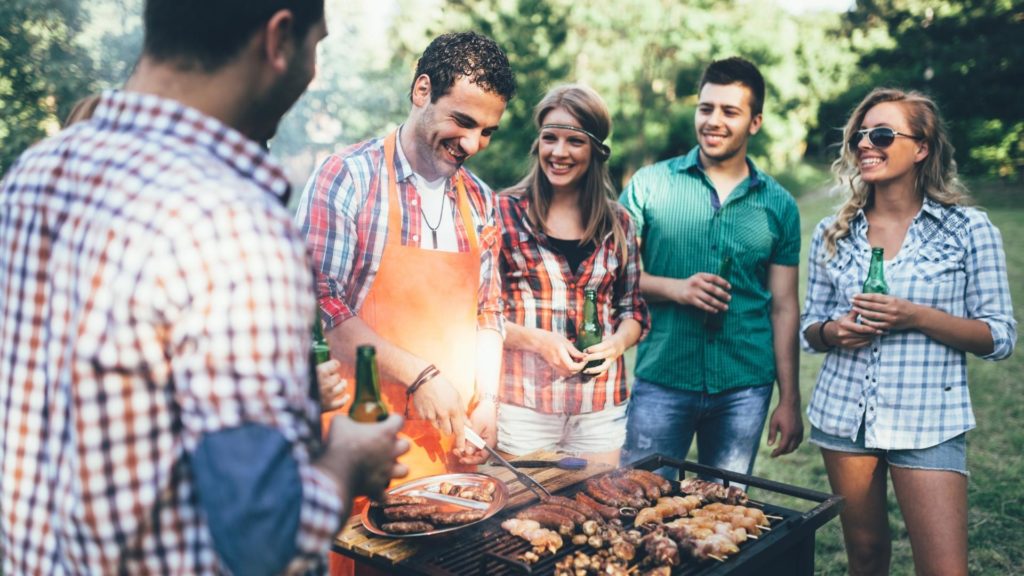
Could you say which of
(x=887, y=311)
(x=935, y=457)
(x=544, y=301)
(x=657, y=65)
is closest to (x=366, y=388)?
(x=544, y=301)

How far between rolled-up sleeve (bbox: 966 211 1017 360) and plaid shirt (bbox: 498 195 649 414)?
1602 mm

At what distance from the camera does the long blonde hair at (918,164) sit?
3428mm

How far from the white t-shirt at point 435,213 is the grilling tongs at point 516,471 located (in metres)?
0.77

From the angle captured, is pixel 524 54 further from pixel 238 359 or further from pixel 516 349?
pixel 238 359

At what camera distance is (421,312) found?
3008 millimetres

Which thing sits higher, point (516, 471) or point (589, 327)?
point (589, 327)

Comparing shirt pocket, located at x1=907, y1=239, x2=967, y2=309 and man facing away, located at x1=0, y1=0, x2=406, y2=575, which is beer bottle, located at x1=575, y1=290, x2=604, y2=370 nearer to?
shirt pocket, located at x1=907, y1=239, x2=967, y2=309

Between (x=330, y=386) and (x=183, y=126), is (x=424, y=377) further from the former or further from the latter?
(x=183, y=126)

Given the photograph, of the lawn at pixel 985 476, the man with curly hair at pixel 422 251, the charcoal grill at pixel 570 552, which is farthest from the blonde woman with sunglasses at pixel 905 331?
the man with curly hair at pixel 422 251

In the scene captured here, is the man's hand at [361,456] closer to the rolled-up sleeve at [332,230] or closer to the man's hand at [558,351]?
the rolled-up sleeve at [332,230]

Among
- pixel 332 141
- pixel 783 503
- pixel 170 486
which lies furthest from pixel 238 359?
pixel 332 141

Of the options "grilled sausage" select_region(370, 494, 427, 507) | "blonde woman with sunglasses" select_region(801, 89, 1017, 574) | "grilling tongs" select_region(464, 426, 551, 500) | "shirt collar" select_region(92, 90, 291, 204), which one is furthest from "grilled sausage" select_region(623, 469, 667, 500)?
"shirt collar" select_region(92, 90, 291, 204)

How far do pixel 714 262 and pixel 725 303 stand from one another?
0.85 feet

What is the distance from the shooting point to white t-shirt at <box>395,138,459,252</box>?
3088 mm
